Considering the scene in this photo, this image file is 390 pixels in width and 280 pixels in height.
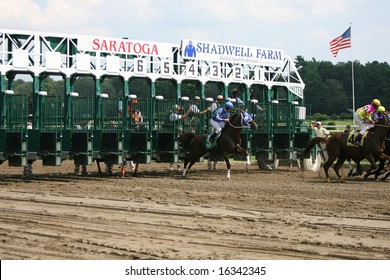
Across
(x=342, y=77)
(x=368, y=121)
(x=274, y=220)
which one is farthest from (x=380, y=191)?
(x=342, y=77)

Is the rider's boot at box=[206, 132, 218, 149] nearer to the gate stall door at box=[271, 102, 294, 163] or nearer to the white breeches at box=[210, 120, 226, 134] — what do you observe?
the white breeches at box=[210, 120, 226, 134]

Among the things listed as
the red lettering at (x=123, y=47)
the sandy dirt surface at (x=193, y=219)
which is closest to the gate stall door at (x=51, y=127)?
the sandy dirt surface at (x=193, y=219)

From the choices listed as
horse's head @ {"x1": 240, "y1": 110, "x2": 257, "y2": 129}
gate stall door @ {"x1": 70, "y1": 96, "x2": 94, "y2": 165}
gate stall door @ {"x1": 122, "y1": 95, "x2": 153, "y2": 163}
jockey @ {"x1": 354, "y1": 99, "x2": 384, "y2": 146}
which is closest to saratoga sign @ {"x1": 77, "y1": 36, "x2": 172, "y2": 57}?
gate stall door @ {"x1": 70, "y1": 96, "x2": 94, "y2": 165}

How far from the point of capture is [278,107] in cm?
2462

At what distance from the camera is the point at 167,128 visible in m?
21.9

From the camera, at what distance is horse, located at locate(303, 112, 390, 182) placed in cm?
1975

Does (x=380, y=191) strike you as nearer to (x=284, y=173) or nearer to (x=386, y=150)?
(x=386, y=150)

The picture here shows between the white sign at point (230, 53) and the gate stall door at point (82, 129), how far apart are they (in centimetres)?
457

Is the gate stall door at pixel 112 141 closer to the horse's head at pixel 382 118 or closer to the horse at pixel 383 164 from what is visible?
the horse at pixel 383 164

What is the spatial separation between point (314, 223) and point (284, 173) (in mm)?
11909

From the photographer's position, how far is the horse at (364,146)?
19750 mm

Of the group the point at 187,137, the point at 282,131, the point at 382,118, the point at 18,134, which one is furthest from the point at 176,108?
the point at 382,118

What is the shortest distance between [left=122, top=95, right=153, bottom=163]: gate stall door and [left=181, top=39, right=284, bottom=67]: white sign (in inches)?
142

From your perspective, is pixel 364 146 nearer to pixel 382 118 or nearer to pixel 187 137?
pixel 382 118
